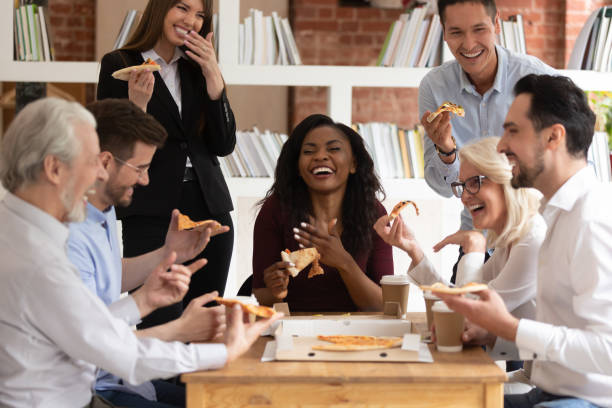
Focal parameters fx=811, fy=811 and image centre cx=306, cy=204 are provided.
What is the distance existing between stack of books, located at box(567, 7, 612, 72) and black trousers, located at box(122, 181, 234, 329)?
237cm

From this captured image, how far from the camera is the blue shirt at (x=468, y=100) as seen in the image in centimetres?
310

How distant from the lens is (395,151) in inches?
173

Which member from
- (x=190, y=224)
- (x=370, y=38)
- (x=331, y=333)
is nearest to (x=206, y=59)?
(x=190, y=224)

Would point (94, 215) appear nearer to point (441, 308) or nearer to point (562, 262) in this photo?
point (441, 308)

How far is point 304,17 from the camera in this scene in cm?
639

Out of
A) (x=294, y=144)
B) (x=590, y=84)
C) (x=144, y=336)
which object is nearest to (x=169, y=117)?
(x=294, y=144)

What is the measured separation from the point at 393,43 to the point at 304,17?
218 centimetres

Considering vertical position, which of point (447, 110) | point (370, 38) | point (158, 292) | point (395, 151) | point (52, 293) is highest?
point (370, 38)

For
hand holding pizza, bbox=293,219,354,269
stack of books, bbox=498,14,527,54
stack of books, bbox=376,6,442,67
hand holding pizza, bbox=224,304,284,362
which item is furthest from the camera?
stack of books, bbox=498,14,527,54

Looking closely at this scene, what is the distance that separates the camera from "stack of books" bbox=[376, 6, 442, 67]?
4.33 meters

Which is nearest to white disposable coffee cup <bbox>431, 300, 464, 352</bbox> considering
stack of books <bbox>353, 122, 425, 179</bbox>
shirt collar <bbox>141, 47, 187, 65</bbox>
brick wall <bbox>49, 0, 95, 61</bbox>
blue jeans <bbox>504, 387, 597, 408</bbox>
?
blue jeans <bbox>504, 387, 597, 408</bbox>

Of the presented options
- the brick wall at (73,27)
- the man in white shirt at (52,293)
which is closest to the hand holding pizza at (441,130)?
the man in white shirt at (52,293)

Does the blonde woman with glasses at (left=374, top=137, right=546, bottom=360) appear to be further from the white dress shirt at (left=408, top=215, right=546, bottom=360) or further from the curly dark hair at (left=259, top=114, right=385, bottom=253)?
the curly dark hair at (left=259, top=114, right=385, bottom=253)

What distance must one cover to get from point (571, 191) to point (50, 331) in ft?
4.12
